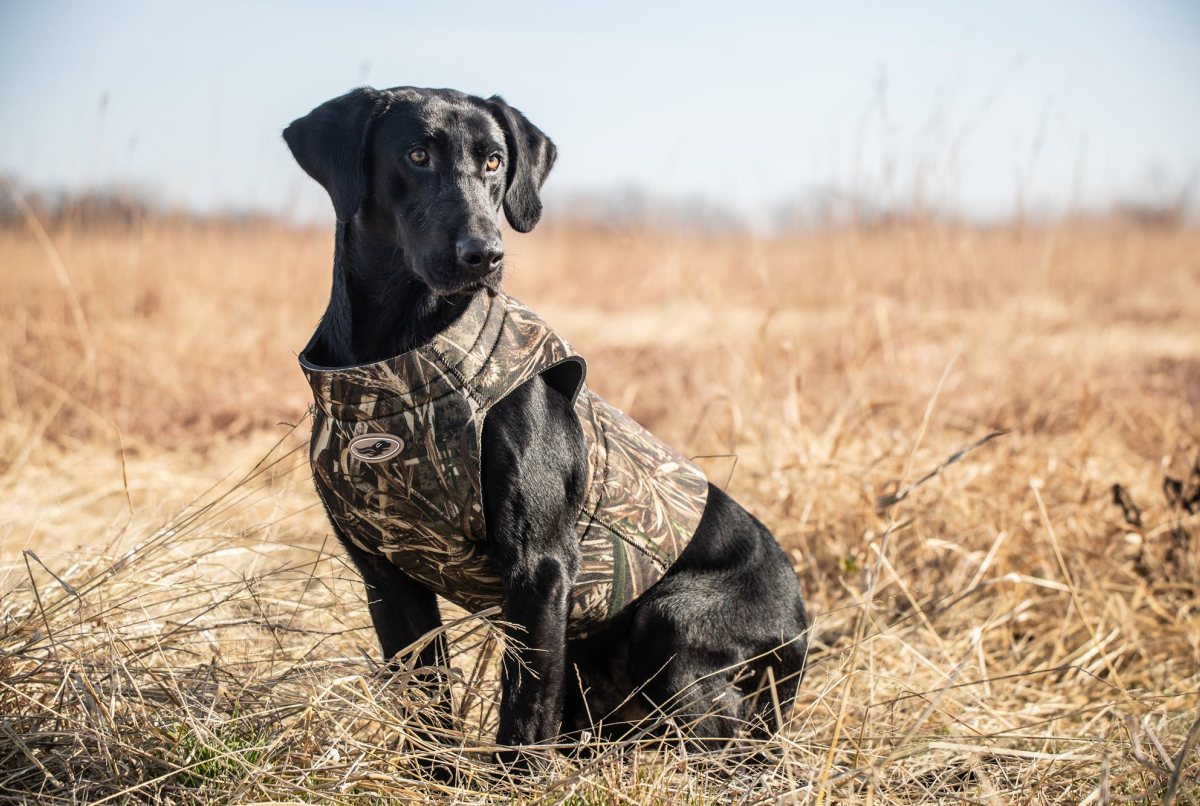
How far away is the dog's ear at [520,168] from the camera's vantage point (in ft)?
8.32

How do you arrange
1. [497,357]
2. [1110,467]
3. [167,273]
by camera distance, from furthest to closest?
[167,273] → [1110,467] → [497,357]

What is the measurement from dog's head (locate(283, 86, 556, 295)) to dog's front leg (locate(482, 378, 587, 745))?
35 cm

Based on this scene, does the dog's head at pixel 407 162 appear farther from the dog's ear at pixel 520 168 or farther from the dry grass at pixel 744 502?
the dry grass at pixel 744 502

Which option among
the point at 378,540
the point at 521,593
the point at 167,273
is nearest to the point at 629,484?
the point at 521,593

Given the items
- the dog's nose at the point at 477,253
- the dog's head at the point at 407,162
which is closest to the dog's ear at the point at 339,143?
the dog's head at the point at 407,162

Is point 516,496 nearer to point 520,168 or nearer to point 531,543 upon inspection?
point 531,543

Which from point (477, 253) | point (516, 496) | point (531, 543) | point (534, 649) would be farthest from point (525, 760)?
point (477, 253)

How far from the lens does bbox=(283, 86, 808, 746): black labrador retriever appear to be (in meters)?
2.13

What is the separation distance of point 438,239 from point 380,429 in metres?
0.46

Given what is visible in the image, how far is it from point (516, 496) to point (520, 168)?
97 centimetres

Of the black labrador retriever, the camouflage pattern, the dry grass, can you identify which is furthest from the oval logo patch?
the dry grass

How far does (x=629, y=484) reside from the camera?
7.70ft

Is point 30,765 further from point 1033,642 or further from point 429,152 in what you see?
point 1033,642

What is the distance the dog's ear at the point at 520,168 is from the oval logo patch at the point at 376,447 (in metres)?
0.80
